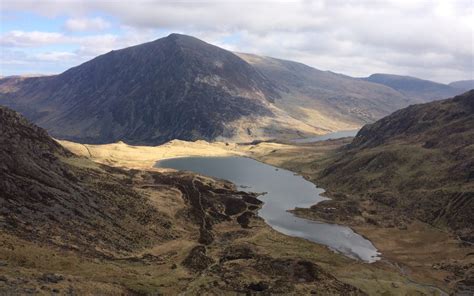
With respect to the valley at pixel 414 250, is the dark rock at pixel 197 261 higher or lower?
higher

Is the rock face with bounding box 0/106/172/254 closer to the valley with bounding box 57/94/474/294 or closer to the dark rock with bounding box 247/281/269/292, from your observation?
the dark rock with bounding box 247/281/269/292

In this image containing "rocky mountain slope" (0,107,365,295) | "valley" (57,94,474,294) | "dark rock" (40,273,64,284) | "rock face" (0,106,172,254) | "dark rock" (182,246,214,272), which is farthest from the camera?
"valley" (57,94,474,294)

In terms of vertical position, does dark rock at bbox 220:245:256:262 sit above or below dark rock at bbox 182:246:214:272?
below

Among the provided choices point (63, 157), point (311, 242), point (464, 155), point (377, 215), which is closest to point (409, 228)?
point (377, 215)

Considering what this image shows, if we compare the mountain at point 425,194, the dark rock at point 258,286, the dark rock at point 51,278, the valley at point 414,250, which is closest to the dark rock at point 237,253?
the dark rock at point 258,286

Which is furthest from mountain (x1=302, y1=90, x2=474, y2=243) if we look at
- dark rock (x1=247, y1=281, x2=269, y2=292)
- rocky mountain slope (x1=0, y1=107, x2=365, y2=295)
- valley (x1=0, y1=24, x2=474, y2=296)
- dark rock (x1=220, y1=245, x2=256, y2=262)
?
dark rock (x1=247, y1=281, x2=269, y2=292)

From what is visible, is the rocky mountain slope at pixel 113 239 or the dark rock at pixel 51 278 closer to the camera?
the dark rock at pixel 51 278

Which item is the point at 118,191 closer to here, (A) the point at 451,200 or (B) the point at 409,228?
(B) the point at 409,228

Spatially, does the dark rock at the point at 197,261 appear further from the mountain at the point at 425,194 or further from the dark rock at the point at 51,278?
the mountain at the point at 425,194

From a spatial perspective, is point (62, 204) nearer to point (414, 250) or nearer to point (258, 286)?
point (258, 286)
